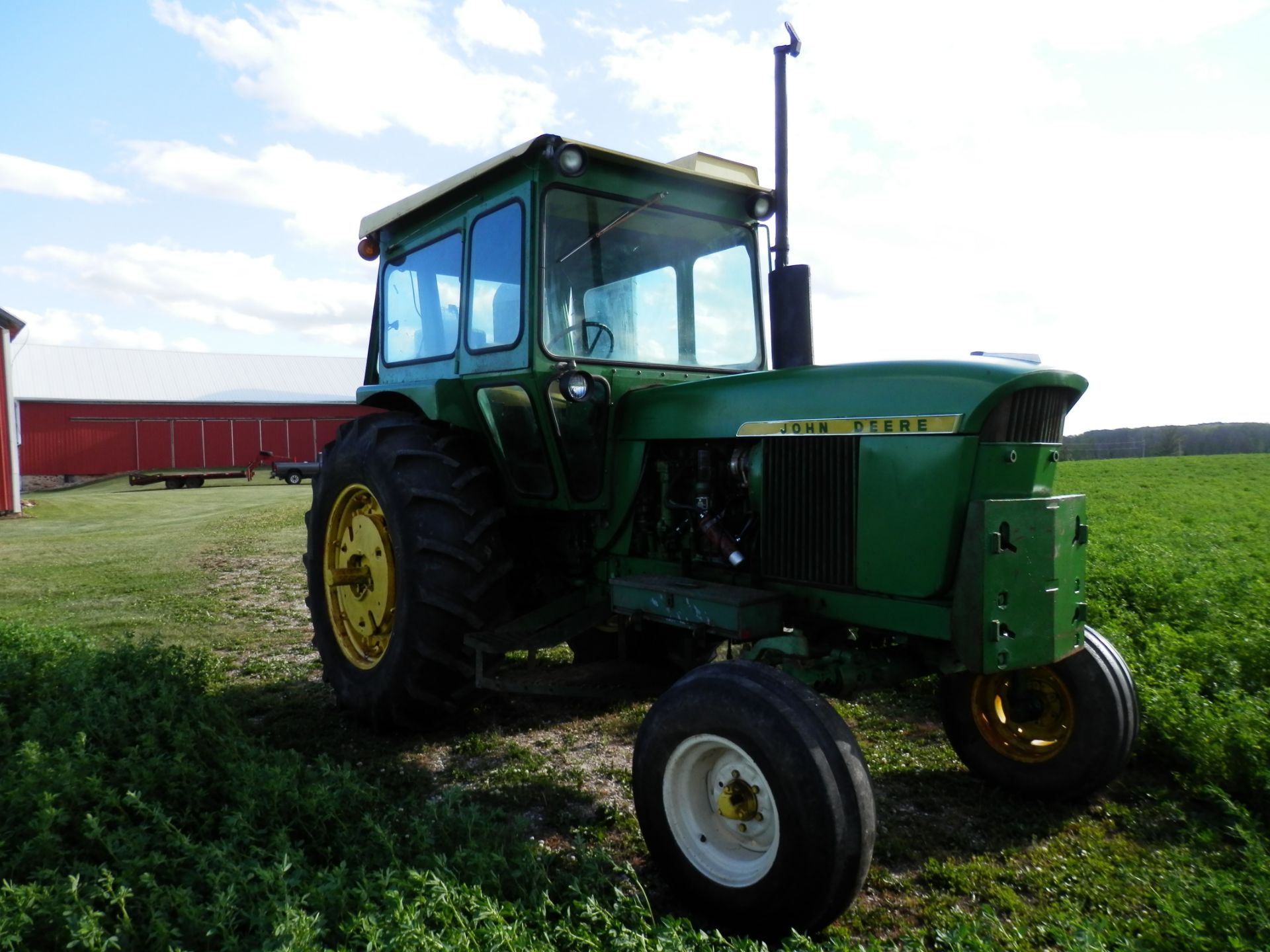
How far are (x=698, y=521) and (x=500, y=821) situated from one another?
135 centimetres

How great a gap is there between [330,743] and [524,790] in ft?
3.60

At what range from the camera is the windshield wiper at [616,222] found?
155 inches

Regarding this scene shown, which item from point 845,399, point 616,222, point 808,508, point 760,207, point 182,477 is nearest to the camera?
point 845,399

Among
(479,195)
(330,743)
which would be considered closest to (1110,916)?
(330,743)

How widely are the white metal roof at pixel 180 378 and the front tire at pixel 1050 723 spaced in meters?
32.3

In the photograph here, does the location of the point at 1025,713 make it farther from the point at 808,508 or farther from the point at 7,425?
the point at 7,425


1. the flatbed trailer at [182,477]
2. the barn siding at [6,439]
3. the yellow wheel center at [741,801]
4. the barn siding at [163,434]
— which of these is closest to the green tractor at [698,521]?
the yellow wheel center at [741,801]

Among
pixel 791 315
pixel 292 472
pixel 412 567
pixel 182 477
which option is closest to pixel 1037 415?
pixel 791 315

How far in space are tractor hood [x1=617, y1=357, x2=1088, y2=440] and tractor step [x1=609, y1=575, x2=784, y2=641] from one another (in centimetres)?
59

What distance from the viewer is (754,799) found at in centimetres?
278

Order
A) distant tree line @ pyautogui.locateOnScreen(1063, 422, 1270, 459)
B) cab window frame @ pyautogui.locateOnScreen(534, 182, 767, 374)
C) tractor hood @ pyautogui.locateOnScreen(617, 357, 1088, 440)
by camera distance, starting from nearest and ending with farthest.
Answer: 1. tractor hood @ pyautogui.locateOnScreen(617, 357, 1088, 440)
2. cab window frame @ pyautogui.locateOnScreen(534, 182, 767, 374)
3. distant tree line @ pyautogui.locateOnScreen(1063, 422, 1270, 459)

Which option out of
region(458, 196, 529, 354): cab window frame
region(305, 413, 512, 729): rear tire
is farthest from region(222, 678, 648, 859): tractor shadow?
region(458, 196, 529, 354): cab window frame

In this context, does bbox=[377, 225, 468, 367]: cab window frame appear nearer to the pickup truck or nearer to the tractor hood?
the tractor hood

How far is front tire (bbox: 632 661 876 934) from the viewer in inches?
99.3
